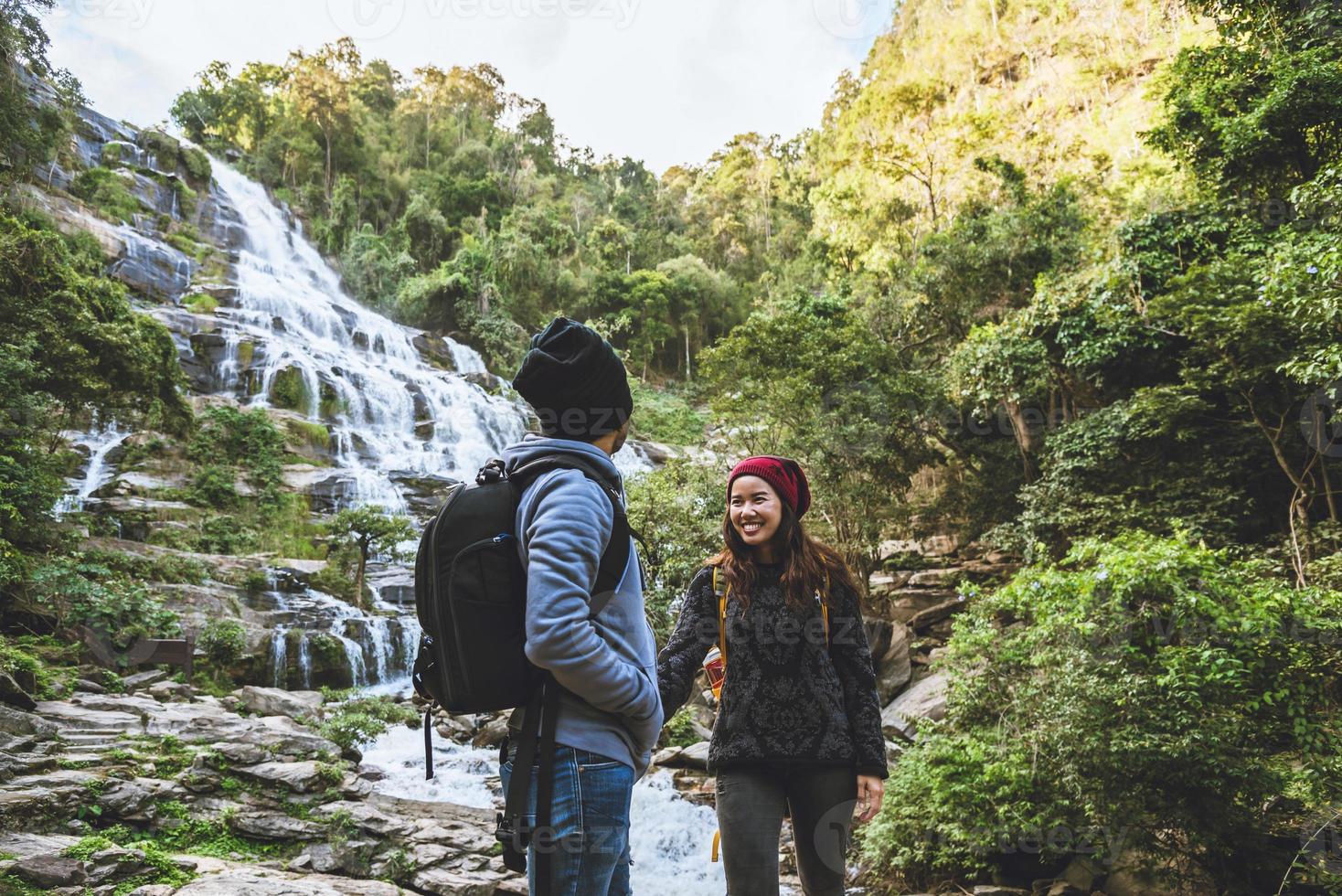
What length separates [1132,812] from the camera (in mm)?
3598

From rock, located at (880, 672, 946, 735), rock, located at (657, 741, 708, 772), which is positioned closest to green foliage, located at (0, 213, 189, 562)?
rock, located at (657, 741, 708, 772)

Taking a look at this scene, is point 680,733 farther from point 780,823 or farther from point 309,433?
point 309,433

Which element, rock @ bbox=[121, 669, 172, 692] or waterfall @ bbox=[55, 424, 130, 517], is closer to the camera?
rock @ bbox=[121, 669, 172, 692]

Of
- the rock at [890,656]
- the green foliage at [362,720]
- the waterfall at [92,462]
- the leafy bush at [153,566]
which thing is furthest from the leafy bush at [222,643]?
the rock at [890,656]

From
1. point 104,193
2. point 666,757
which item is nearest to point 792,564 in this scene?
point 666,757

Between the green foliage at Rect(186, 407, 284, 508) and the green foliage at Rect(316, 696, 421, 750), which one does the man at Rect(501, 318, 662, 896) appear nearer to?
the green foliage at Rect(316, 696, 421, 750)

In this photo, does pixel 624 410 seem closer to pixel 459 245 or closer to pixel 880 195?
pixel 880 195

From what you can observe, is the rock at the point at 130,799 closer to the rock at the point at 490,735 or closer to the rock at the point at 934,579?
the rock at the point at 490,735

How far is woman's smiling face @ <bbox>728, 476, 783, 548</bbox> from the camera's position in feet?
6.81

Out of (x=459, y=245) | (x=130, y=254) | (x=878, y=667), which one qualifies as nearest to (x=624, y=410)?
(x=878, y=667)

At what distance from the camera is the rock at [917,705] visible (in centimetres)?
687

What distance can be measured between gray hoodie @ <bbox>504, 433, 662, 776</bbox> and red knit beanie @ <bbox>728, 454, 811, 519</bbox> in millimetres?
755

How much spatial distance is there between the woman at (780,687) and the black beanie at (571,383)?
2.36ft

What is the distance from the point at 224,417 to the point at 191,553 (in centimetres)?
515
